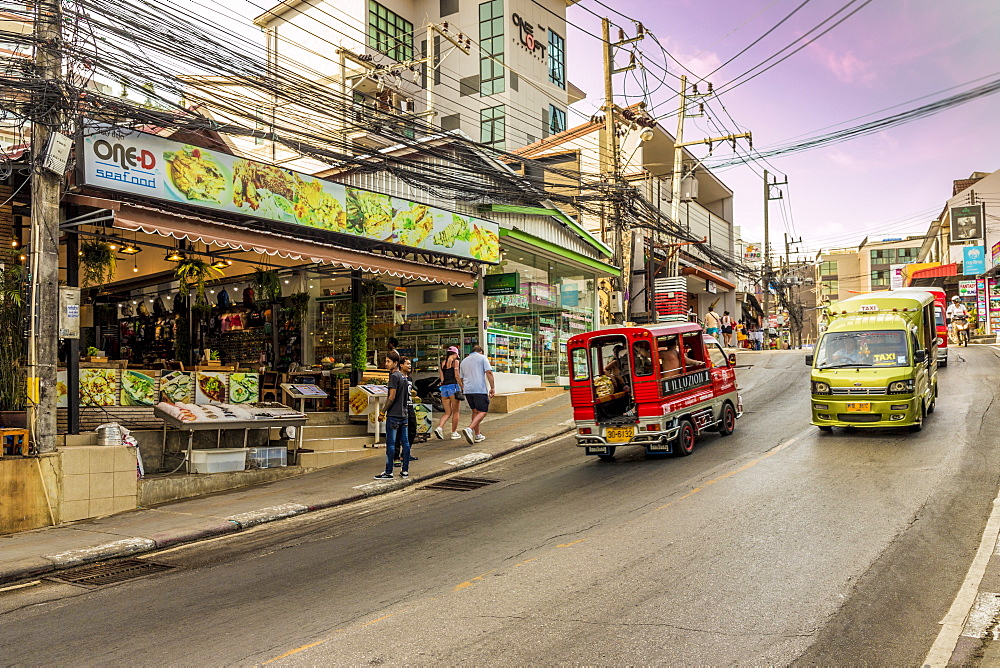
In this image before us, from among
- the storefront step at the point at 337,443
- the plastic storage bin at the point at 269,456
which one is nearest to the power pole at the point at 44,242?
the plastic storage bin at the point at 269,456

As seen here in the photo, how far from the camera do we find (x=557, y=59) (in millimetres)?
46750

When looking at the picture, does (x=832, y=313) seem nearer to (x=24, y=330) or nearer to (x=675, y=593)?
(x=675, y=593)

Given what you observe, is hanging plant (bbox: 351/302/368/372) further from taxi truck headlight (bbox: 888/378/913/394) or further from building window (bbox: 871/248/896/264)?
building window (bbox: 871/248/896/264)

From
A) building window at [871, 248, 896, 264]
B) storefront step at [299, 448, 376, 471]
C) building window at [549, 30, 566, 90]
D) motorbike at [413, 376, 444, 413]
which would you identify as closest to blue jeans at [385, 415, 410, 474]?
storefront step at [299, 448, 376, 471]

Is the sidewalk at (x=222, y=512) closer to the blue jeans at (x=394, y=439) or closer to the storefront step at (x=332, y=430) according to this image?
the blue jeans at (x=394, y=439)

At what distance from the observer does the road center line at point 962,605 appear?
491cm

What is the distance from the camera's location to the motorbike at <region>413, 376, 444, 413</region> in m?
20.5

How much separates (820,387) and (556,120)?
35.5m

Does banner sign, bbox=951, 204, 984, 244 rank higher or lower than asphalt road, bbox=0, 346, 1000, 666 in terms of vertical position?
higher

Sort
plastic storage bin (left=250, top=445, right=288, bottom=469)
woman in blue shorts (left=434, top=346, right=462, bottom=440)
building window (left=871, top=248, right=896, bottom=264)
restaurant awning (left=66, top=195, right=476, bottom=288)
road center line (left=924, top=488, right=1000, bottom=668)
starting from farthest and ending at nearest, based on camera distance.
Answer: building window (left=871, top=248, right=896, bottom=264)
woman in blue shorts (left=434, top=346, right=462, bottom=440)
plastic storage bin (left=250, top=445, right=288, bottom=469)
restaurant awning (left=66, top=195, right=476, bottom=288)
road center line (left=924, top=488, right=1000, bottom=668)

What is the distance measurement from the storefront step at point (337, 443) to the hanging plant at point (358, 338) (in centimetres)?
199

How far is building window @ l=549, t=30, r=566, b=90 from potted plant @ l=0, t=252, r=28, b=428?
39096 millimetres

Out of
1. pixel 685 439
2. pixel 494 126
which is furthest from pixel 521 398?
pixel 494 126

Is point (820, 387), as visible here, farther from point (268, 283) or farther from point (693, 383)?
point (268, 283)
